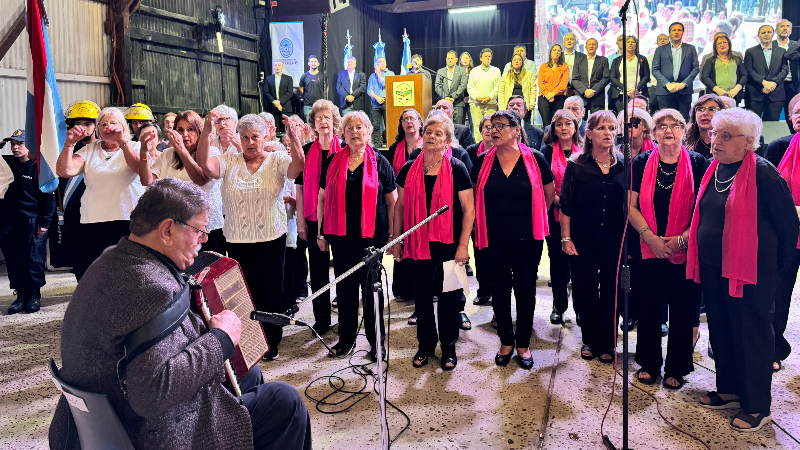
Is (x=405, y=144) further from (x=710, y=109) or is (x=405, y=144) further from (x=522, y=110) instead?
(x=710, y=109)

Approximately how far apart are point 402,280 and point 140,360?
3664 millimetres

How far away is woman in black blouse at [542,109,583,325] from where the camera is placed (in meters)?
4.21

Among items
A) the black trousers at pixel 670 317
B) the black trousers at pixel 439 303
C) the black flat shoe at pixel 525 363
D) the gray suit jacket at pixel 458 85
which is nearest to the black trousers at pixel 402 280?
the black trousers at pixel 439 303

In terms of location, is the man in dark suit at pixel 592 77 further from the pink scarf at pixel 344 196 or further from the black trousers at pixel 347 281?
the black trousers at pixel 347 281

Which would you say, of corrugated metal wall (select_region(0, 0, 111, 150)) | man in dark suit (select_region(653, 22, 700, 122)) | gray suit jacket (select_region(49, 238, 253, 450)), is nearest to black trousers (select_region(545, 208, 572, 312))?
gray suit jacket (select_region(49, 238, 253, 450))

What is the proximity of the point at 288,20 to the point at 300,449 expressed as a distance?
448 inches

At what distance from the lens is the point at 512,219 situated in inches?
136

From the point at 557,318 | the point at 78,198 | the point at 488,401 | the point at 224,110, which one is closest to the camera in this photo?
the point at 488,401

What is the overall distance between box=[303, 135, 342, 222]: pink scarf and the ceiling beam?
11.7 meters

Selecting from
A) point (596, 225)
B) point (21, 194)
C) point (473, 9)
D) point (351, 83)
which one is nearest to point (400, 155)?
point (596, 225)

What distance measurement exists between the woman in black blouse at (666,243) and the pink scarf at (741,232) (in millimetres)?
387

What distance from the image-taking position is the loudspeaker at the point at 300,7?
928 centimetres

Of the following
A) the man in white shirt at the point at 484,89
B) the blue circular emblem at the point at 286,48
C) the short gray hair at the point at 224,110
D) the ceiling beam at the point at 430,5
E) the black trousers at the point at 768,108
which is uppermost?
the ceiling beam at the point at 430,5

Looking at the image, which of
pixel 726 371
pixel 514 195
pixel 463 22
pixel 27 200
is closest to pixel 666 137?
pixel 514 195
